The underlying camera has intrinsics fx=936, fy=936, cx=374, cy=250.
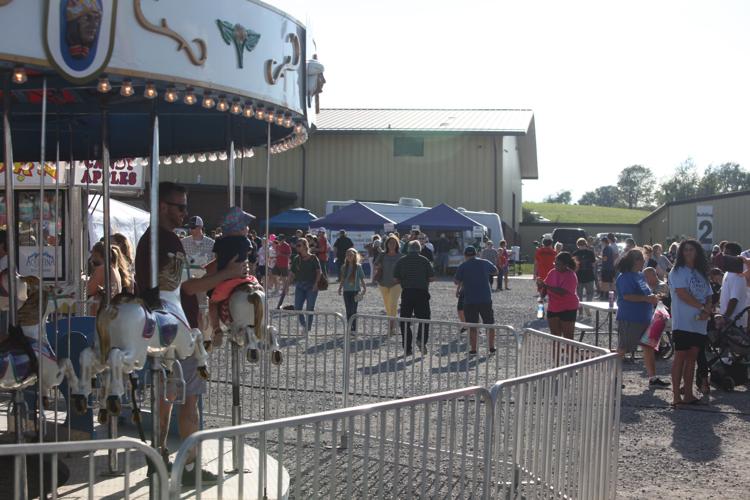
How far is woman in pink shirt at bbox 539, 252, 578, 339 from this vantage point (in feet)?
37.8

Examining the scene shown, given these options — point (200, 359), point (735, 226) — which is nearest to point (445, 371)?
point (200, 359)

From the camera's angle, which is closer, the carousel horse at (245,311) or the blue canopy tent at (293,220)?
the carousel horse at (245,311)

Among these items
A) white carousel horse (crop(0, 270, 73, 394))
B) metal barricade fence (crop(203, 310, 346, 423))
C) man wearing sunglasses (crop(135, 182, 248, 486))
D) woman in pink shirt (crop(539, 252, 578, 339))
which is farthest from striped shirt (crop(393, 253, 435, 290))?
white carousel horse (crop(0, 270, 73, 394))

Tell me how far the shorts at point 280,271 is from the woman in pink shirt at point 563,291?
11.4 metres

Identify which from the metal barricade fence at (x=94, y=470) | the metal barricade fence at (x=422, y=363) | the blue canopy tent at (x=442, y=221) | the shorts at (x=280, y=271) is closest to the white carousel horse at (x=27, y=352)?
the metal barricade fence at (x=94, y=470)

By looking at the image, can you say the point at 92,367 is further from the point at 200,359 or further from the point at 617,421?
the point at 617,421

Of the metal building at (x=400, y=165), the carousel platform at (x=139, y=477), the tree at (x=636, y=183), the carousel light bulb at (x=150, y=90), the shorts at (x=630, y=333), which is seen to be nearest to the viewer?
the carousel light bulb at (x=150, y=90)

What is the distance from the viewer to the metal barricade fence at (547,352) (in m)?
6.64

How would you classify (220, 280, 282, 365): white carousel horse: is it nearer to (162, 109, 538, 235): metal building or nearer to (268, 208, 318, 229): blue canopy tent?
(268, 208, 318, 229): blue canopy tent

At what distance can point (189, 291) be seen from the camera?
19.7 ft

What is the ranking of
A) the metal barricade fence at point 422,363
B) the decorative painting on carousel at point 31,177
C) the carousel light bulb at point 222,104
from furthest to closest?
the decorative painting on carousel at point 31,177, the metal barricade fence at point 422,363, the carousel light bulb at point 222,104

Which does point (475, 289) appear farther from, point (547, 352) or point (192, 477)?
point (192, 477)

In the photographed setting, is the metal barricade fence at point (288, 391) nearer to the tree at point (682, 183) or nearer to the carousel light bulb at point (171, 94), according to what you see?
the carousel light bulb at point (171, 94)

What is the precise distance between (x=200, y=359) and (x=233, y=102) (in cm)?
167
